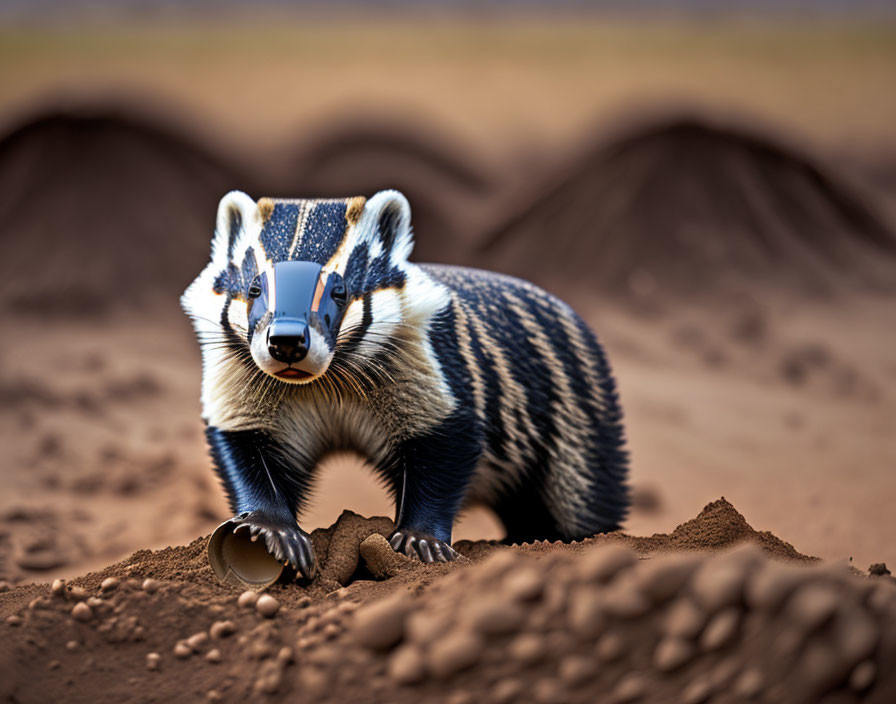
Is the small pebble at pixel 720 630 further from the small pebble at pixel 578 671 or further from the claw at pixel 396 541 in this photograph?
the claw at pixel 396 541

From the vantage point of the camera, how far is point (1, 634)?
2549 millimetres

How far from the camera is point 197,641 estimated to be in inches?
101

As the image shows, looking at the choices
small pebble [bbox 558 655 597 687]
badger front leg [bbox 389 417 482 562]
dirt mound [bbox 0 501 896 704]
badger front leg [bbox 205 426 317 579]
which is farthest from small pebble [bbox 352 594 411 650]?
badger front leg [bbox 389 417 482 562]

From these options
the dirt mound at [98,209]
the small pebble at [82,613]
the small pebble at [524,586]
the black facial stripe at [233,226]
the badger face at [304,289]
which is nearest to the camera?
the small pebble at [524,586]

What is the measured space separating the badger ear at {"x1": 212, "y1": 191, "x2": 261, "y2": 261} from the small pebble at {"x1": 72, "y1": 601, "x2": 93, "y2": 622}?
1.30 m

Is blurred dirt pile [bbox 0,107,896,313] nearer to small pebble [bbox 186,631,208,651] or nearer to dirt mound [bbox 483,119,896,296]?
dirt mound [bbox 483,119,896,296]

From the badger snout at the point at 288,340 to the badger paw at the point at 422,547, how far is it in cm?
80

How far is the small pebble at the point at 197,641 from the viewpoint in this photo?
254 cm

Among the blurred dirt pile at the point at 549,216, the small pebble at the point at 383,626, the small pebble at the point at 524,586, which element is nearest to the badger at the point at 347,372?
the small pebble at the point at 383,626

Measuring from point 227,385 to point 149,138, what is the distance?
957 centimetres

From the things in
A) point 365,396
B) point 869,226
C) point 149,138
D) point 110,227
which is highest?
point 149,138

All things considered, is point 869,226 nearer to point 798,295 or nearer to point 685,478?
point 798,295

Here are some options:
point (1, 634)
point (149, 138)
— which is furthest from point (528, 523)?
point (149, 138)

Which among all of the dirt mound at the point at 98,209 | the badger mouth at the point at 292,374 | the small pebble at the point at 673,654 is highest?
the dirt mound at the point at 98,209
